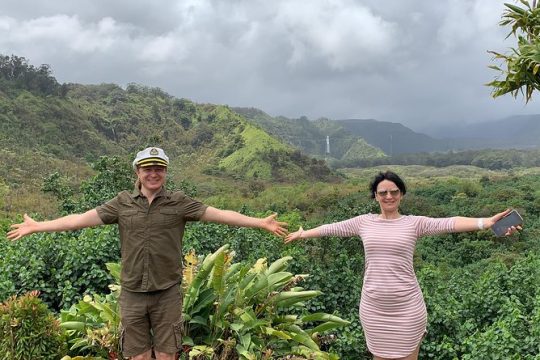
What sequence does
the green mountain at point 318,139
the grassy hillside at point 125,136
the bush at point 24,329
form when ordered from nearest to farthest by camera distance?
the bush at point 24,329
the grassy hillside at point 125,136
the green mountain at point 318,139

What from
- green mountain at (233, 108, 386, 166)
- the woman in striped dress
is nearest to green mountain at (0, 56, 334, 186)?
the woman in striped dress

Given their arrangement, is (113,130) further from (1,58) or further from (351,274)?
(351,274)

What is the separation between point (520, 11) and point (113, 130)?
2199 inches

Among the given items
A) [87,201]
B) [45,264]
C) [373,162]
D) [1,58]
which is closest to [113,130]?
[1,58]

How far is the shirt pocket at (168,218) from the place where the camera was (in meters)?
2.92

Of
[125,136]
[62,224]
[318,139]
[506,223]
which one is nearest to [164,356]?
[62,224]

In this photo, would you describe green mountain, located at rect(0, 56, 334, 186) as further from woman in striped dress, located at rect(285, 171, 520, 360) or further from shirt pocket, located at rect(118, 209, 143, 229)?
woman in striped dress, located at rect(285, 171, 520, 360)

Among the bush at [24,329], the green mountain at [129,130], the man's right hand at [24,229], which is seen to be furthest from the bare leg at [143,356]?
the green mountain at [129,130]

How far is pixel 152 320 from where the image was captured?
2.99m

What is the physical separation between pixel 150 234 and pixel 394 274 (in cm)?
141

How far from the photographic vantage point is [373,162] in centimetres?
11575

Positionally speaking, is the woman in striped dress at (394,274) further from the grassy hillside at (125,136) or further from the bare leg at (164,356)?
the grassy hillside at (125,136)

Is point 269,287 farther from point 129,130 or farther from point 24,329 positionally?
point 129,130

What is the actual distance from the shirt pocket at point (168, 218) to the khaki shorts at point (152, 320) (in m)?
0.37
